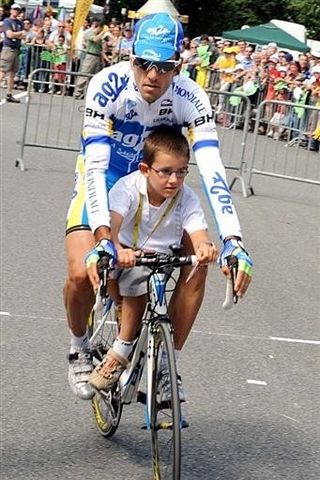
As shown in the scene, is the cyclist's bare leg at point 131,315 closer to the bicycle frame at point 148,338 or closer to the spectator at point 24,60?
the bicycle frame at point 148,338

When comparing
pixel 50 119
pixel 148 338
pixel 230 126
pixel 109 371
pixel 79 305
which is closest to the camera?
pixel 148 338

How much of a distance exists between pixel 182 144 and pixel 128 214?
41 cm

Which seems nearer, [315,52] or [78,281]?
[78,281]

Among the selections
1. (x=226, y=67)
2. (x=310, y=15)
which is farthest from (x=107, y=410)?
(x=310, y=15)

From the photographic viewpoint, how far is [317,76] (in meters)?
20.7

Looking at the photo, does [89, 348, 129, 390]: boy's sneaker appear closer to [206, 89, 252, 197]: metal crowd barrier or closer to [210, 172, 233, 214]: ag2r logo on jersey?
[210, 172, 233, 214]: ag2r logo on jersey

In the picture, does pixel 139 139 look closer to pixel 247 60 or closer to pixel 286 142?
pixel 286 142

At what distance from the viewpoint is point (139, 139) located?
5016 millimetres

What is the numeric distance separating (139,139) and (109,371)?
108cm

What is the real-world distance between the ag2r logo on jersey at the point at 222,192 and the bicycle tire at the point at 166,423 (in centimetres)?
57

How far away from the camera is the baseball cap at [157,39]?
15.3ft

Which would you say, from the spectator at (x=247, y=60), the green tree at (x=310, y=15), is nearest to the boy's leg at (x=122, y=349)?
the spectator at (x=247, y=60)

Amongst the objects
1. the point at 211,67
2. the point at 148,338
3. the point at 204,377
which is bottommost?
the point at 204,377

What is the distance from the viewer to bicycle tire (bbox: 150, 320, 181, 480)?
13.7 ft
